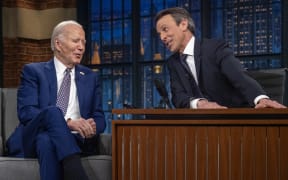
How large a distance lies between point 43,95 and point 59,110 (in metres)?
0.35

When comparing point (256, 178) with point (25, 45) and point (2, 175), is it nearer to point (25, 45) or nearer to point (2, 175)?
point (2, 175)

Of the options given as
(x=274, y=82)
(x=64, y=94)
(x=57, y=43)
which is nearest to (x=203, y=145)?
(x=274, y=82)

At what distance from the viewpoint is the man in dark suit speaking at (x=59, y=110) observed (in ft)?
8.87

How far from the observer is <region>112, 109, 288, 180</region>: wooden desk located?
2.05 m

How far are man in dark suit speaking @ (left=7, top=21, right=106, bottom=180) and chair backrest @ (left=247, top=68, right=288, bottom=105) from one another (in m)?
0.89

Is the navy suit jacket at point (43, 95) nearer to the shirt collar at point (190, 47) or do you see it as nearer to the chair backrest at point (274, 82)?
the shirt collar at point (190, 47)

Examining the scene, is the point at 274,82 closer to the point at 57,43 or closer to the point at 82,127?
the point at 82,127

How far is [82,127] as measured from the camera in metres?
2.93

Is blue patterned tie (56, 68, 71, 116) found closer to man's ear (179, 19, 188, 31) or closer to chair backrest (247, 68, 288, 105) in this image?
man's ear (179, 19, 188, 31)

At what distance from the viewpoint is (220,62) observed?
2877mm

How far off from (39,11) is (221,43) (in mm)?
3758

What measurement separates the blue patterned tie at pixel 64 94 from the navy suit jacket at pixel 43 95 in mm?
34

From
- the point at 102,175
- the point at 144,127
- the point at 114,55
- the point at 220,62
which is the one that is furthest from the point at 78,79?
the point at 114,55

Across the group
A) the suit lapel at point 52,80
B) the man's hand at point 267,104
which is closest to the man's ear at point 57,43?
the suit lapel at point 52,80
